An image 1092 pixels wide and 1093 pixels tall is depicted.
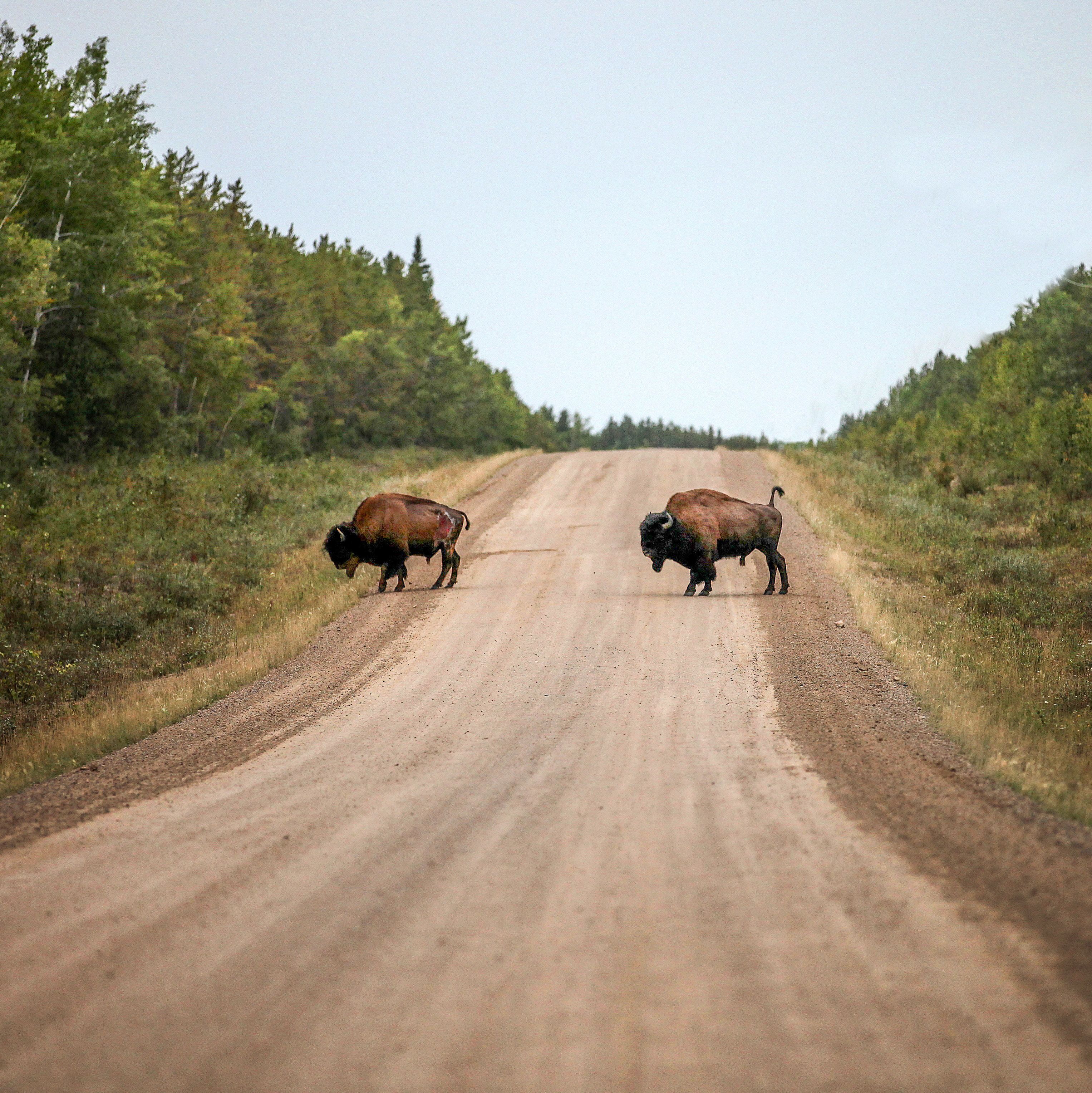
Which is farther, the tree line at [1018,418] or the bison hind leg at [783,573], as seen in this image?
the tree line at [1018,418]

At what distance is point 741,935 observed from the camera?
4.34 meters

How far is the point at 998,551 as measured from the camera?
25.0 m

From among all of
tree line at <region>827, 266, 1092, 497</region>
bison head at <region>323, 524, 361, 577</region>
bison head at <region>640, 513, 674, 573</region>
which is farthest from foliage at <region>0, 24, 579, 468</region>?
tree line at <region>827, 266, 1092, 497</region>

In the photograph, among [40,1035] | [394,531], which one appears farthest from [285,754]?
[394,531]

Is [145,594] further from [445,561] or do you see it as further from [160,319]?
[160,319]

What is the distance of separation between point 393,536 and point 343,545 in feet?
3.04

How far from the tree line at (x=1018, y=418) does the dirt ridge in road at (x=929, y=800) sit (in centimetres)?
2551

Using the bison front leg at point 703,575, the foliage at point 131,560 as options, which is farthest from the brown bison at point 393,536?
the bison front leg at point 703,575

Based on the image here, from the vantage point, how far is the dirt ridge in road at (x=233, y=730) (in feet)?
24.2

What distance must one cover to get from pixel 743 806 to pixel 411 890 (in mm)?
2533

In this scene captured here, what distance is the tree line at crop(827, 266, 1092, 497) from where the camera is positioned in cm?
3616

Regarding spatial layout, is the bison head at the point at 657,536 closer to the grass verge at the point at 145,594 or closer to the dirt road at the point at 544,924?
the grass verge at the point at 145,594

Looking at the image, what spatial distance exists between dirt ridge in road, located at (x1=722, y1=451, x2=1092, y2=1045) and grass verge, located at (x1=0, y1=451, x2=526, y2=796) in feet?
22.6

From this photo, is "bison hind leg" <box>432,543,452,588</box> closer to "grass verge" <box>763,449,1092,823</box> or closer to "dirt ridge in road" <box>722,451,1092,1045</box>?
"dirt ridge in road" <box>722,451,1092,1045</box>
